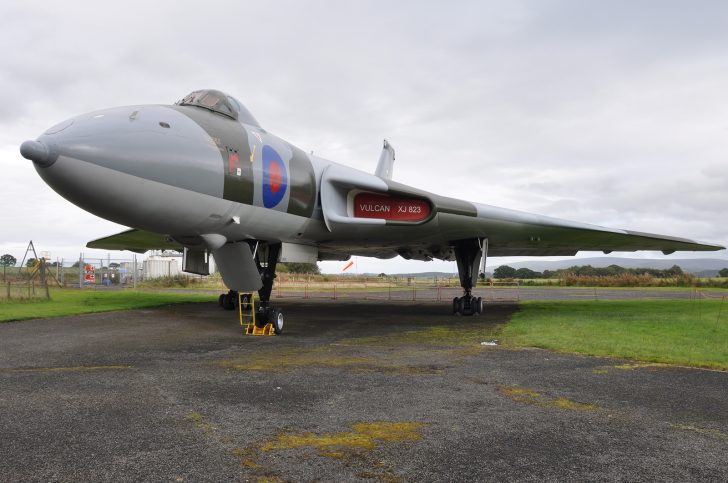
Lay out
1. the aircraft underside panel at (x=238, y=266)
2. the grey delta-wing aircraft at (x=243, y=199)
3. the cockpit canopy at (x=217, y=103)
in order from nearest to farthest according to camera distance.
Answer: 1. the grey delta-wing aircraft at (x=243, y=199)
2. the cockpit canopy at (x=217, y=103)
3. the aircraft underside panel at (x=238, y=266)

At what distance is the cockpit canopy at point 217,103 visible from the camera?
8.13 m

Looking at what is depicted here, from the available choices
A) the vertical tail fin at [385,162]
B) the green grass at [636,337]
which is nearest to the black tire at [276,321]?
the green grass at [636,337]

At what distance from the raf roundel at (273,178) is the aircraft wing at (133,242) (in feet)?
22.6

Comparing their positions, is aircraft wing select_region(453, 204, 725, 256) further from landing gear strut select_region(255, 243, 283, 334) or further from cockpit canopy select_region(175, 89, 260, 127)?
cockpit canopy select_region(175, 89, 260, 127)

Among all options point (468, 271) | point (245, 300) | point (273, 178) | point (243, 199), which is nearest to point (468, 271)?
point (468, 271)

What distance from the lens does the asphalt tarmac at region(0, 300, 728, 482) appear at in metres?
2.97

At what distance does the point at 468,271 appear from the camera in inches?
567

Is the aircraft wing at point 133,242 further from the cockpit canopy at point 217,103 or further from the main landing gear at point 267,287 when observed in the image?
the cockpit canopy at point 217,103

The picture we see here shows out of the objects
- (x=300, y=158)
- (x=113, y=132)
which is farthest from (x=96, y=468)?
(x=300, y=158)

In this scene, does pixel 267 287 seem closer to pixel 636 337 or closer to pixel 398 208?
pixel 398 208


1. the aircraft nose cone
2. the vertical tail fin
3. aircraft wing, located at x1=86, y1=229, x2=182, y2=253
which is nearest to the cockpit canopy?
the aircraft nose cone

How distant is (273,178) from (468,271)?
7.67m

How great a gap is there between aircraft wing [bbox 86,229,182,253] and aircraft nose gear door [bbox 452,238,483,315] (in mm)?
8147

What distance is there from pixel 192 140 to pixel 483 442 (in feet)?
18.4
